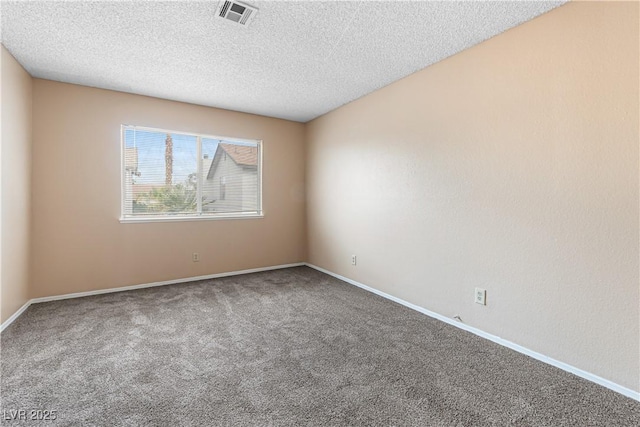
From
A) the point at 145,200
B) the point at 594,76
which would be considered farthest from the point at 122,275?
the point at 594,76

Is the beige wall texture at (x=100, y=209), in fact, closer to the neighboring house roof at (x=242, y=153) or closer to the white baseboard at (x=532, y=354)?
the neighboring house roof at (x=242, y=153)

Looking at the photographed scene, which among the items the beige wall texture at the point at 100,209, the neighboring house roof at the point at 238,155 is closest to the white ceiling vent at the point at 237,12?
the beige wall texture at the point at 100,209

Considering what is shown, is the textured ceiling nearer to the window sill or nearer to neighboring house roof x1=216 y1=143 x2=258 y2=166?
neighboring house roof x1=216 y1=143 x2=258 y2=166

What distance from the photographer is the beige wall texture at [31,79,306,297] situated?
127 inches

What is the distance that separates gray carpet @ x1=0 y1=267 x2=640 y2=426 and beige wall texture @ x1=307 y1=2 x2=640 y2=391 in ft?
1.03

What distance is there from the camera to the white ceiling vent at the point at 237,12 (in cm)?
197

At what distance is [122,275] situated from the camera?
3.65 metres

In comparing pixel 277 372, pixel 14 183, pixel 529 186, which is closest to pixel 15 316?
pixel 14 183

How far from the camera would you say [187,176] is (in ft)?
13.4

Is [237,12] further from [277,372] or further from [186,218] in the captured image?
[186,218]

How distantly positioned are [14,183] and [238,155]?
96.8 inches

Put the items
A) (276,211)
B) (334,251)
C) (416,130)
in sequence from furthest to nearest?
(276,211)
(334,251)
(416,130)

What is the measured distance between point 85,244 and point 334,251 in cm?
311

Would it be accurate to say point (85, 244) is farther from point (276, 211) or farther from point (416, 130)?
point (416, 130)
